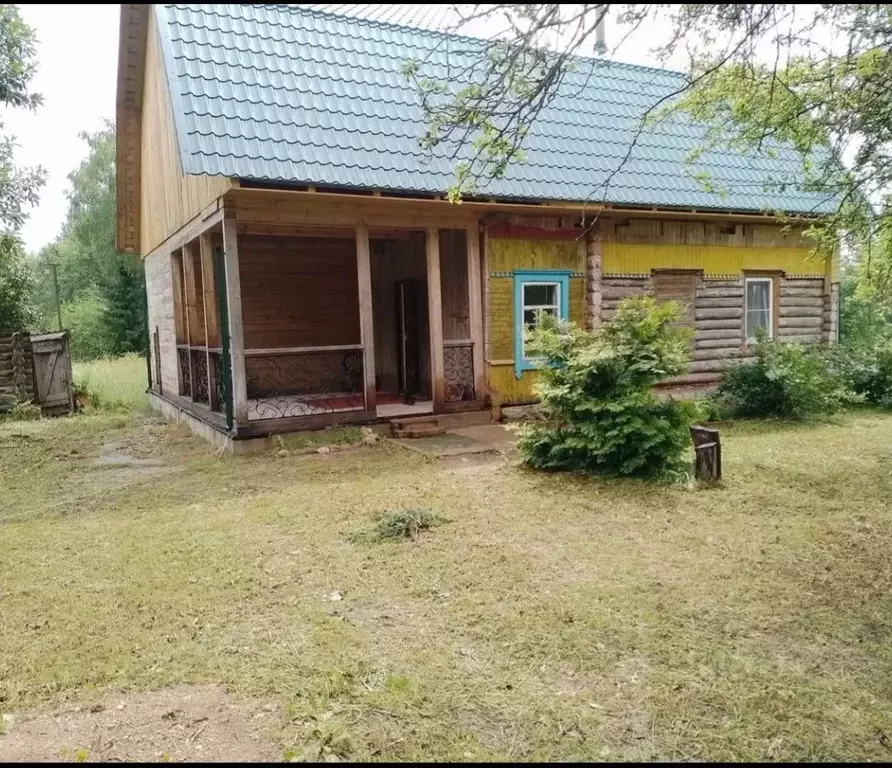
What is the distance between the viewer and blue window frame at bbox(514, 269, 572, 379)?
11.0 metres

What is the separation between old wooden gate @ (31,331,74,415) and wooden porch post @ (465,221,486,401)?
9259mm

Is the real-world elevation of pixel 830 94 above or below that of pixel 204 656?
above

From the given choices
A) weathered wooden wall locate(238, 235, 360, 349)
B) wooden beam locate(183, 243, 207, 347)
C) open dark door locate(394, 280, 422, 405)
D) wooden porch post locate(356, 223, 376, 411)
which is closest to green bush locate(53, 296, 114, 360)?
weathered wooden wall locate(238, 235, 360, 349)

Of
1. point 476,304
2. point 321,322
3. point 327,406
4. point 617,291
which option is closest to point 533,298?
point 476,304

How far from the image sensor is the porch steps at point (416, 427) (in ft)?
32.0

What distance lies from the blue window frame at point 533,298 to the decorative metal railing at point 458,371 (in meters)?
0.79

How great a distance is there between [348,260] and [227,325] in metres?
5.60

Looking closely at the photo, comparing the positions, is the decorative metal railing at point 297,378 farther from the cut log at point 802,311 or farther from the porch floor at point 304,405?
the cut log at point 802,311

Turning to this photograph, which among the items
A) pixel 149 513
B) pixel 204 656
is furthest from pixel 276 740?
pixel 149 513

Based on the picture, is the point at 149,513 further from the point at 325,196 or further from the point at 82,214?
the point at 82,214

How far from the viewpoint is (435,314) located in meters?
10.3

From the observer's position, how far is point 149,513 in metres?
6.52

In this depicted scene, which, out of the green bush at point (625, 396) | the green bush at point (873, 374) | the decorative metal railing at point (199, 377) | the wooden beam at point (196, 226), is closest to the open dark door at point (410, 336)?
the decorative metal railing at point (199, 377)

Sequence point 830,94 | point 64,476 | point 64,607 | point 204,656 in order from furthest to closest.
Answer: point 64,476
point 830,94
point 64,607
point 204,656
